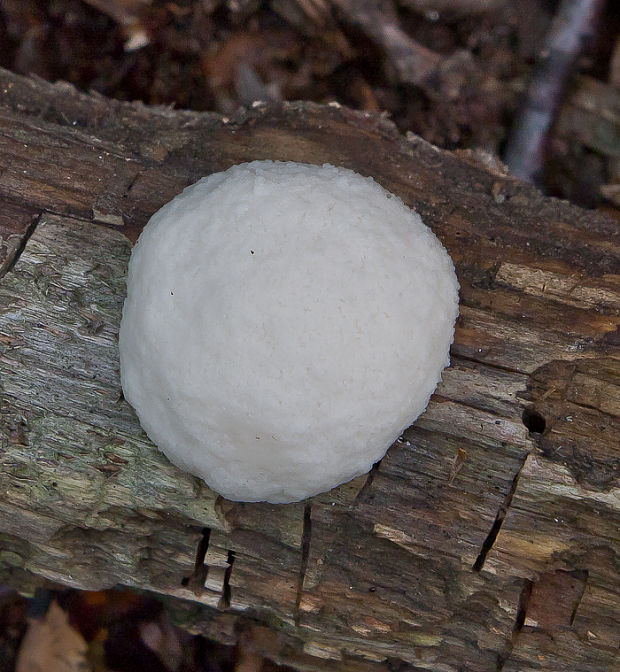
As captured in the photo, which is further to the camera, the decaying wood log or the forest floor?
the forest floor

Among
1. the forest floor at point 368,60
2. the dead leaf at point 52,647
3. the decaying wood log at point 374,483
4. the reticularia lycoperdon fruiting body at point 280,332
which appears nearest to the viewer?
the reticularia lycoperdon fruiting body at point 280,332

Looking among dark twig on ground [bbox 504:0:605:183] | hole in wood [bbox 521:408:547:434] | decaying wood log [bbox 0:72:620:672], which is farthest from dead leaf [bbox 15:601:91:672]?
dark twig on ground [bbox 504:0:605:183]

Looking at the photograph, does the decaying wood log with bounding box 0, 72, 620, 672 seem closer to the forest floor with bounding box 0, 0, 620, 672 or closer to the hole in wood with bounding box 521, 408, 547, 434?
the hole in wood with bounding box 521, 408, 547, 434

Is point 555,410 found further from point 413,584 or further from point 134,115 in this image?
point 134,115

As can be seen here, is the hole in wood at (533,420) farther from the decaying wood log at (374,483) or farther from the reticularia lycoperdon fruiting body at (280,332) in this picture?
the reticularia lycoperdon fruiting body at (280,332)

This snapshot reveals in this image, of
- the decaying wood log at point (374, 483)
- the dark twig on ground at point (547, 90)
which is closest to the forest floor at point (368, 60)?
the dark twig on ground at point (547, 90)

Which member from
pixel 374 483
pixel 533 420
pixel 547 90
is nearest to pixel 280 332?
pixel 374 483

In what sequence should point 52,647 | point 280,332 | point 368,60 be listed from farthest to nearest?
point 368,60 → point 52,647 → point 280,332

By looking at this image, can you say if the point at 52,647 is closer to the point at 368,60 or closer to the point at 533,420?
the point at 533,420
